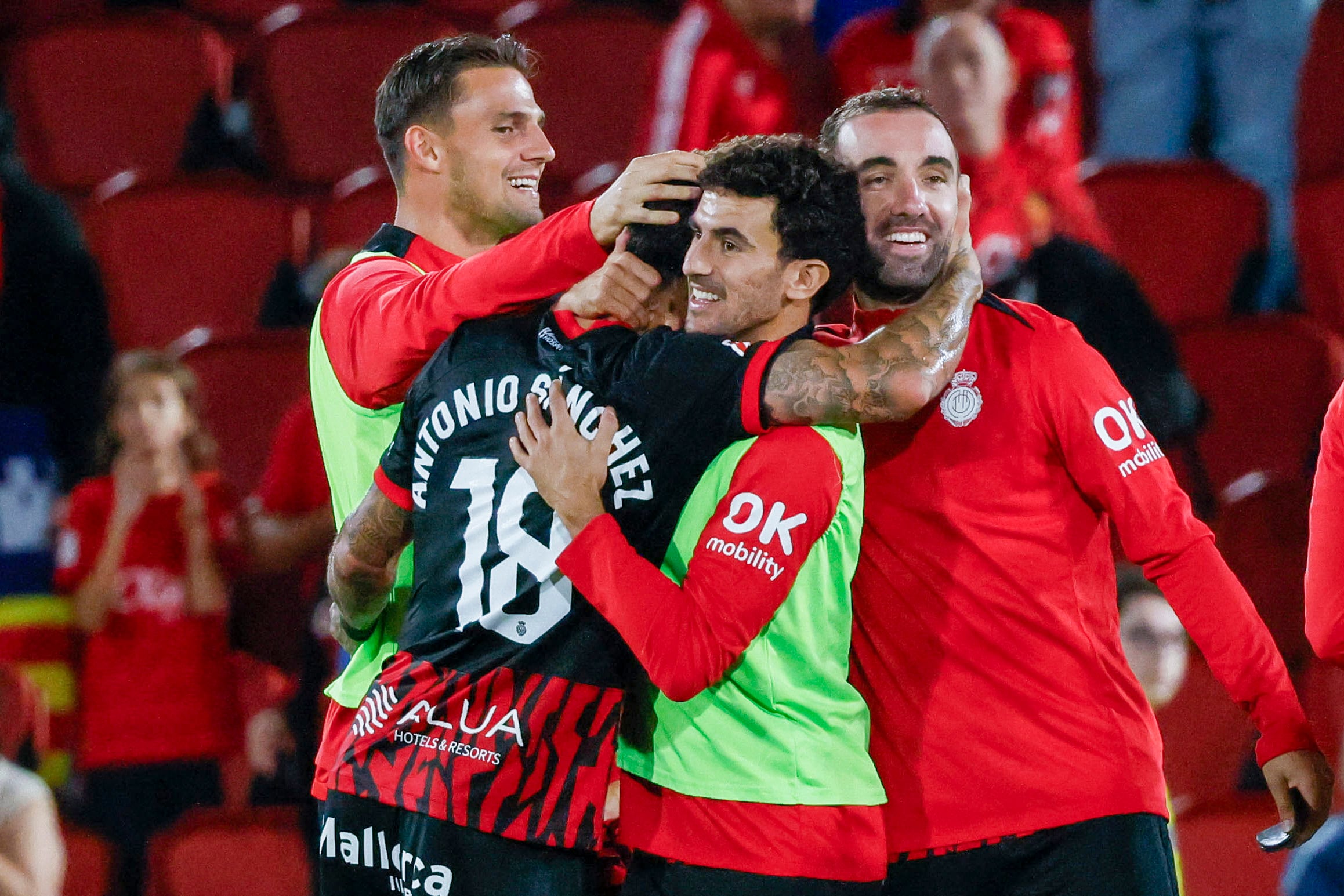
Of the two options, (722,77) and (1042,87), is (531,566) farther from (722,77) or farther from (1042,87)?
(1042,87)

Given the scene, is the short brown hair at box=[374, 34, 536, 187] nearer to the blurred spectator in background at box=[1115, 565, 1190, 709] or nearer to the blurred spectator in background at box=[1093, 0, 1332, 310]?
the blurred spectator in background at box=[1115, 565, 1190, 709]

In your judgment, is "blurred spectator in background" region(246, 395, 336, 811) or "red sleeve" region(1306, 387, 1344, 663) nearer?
"red sleeve" region(1306, 387, 1344, 663)

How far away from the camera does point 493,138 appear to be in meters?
3.29

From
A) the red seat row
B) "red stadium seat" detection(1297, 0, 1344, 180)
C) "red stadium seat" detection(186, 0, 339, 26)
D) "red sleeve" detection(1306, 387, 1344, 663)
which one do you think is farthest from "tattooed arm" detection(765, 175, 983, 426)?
"red stadium seat" detection(186, 0, 339, 26)

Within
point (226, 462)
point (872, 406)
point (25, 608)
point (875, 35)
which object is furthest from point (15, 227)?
point (872, 406)

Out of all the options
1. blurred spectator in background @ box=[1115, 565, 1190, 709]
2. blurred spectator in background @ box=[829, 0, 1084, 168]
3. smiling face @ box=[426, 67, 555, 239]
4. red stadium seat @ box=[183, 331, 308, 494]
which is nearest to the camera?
smiling face @ box=[426, 67, 555, 239]

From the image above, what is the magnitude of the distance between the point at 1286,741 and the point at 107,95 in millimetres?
5443

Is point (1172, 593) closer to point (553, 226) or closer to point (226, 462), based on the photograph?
point (553, 226)

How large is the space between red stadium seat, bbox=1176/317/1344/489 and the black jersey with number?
133 inches

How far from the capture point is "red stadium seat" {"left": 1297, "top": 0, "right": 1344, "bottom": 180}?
6.12m

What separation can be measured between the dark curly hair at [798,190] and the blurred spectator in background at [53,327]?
364 centimetres

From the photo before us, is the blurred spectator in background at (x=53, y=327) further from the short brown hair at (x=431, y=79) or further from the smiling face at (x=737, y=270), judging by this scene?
the smiling face at (x=737, y=270)

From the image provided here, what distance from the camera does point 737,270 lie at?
262 centimetres

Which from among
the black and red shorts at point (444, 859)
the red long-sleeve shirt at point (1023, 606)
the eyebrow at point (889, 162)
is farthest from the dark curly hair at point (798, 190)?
the black and red shorts at point (444, 859)
